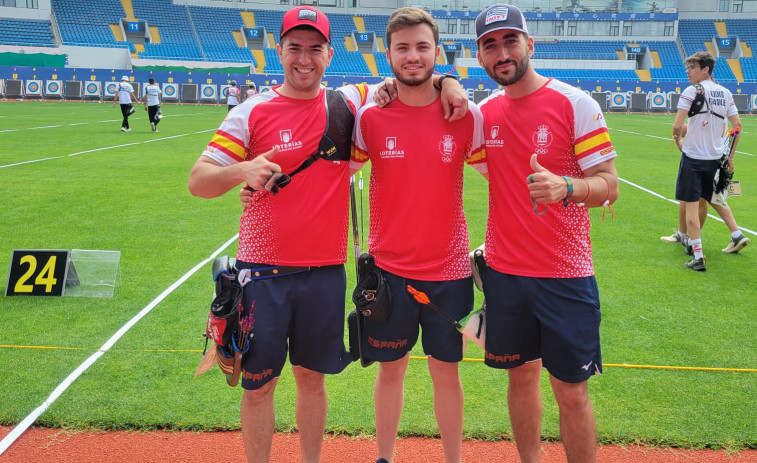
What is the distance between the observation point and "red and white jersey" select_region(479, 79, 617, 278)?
11.0 feet

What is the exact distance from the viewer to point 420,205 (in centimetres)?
352

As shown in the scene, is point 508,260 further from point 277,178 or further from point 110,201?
point 110,201

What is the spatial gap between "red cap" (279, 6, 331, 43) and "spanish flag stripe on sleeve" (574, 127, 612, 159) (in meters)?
1.41

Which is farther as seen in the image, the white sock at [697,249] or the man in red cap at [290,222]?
the white sock at [697,249]

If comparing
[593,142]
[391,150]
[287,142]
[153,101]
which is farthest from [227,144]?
[153,101]

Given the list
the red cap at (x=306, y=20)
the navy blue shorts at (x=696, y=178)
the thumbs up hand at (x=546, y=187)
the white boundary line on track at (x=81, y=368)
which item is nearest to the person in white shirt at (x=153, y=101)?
the white boundary line on track at (x=81, y=368)

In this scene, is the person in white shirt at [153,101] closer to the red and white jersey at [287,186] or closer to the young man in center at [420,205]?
the red and white jersey at [287,186]

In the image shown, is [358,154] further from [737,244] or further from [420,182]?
[737,244]

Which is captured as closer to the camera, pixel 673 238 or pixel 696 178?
pixel 696 178

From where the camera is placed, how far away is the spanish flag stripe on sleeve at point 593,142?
3.27m

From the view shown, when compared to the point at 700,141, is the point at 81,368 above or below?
below

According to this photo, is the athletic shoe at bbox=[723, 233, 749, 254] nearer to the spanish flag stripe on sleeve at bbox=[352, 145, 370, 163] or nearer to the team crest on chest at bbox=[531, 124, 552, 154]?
the team crest on chest at bbox=[531, 124, 552, 154]

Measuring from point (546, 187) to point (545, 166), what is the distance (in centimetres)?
40

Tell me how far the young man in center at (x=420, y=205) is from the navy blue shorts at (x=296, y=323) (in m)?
0.24
